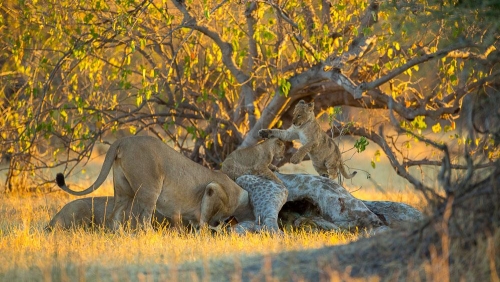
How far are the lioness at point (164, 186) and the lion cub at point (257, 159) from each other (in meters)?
0.38

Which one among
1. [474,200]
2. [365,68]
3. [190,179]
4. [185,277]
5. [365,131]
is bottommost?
[185,277]

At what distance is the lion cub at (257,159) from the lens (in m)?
9.05

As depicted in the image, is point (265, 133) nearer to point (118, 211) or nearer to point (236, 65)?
point (118, 211)

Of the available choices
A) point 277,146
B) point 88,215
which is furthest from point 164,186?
point 277,146

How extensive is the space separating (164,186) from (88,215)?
89 cm

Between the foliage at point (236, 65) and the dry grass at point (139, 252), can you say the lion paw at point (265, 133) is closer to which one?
the foliage at point (236, 65)

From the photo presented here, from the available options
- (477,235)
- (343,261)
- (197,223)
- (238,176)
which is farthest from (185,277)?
(238,176)

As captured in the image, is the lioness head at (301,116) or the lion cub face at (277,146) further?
the lioness head at (301,116)

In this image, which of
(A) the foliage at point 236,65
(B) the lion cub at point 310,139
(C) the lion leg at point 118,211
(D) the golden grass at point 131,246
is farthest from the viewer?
(A) the foliage at point 236,65

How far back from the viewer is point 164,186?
8.34 metres

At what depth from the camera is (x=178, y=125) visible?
1223 cm

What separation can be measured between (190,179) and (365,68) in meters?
3.94

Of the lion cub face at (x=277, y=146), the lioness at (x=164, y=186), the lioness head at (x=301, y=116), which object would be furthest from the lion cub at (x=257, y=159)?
the lioness head at (x=301, y=116)

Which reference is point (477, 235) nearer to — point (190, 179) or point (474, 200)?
point (474, 200)
